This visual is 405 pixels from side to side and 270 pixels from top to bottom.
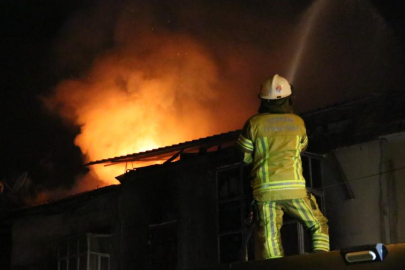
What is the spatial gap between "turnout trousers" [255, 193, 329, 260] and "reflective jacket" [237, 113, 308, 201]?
0.10 m

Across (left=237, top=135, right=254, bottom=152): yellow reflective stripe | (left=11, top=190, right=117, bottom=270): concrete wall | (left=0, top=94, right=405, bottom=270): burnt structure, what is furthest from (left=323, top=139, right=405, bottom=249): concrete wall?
(left=11, top=190, right=117, bottom=270): concrete wall

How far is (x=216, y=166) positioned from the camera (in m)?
12.9

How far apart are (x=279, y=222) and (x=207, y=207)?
20.9ft

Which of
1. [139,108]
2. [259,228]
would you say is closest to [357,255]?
[259,228]

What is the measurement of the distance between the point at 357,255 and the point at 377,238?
6486 millimetres

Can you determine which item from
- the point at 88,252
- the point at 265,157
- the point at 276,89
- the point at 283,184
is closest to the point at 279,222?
the point at 283,184

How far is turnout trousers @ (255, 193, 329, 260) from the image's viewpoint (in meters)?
6.46

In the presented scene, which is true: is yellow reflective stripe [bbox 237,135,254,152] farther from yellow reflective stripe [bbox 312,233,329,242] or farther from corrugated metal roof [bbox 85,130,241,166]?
corrugated metal roof [bbox 85,130,241,166]

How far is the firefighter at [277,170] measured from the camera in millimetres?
6512

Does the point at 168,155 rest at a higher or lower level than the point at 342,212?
higher

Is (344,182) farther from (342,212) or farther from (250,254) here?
(250,254)

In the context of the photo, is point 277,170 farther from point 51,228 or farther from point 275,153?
point 51,228

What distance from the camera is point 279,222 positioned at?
661cm

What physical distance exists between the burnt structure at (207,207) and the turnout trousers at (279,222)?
1975 millimetres
